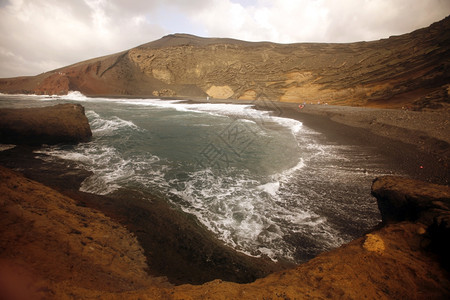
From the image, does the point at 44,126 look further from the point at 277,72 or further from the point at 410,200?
the point at 277,72

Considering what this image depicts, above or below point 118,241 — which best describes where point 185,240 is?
below

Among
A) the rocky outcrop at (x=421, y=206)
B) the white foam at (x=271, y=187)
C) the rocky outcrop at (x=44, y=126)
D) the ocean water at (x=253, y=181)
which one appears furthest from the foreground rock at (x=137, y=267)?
the rocky outcrop at (x=44, y=126)

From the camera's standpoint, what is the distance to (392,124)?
379 inches

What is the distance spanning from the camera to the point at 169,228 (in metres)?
3.30

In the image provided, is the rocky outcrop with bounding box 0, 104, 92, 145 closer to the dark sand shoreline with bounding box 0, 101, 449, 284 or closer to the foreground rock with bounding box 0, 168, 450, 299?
the dark sand shoreline with bounding box 0, 101, 449, 284

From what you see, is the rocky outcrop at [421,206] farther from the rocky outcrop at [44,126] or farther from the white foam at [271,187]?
the rocky outcrop at [44,126]

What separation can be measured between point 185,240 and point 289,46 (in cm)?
3097

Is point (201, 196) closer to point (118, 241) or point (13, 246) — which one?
point (118, 241)

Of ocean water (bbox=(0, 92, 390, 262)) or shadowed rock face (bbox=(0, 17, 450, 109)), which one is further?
shadowed rock face (bbox=(0, 17, 450, 109))

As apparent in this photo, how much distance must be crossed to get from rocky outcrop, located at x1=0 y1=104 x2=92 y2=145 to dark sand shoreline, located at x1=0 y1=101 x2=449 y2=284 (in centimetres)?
81

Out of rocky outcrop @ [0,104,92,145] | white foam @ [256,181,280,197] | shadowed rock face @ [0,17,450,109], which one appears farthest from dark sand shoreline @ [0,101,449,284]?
shadowed rock face @ [0,17,450,109]

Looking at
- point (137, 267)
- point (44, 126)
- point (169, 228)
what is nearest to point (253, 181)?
point (169, 228)

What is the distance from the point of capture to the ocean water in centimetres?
351

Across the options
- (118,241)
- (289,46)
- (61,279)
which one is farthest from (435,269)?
(289,46)
